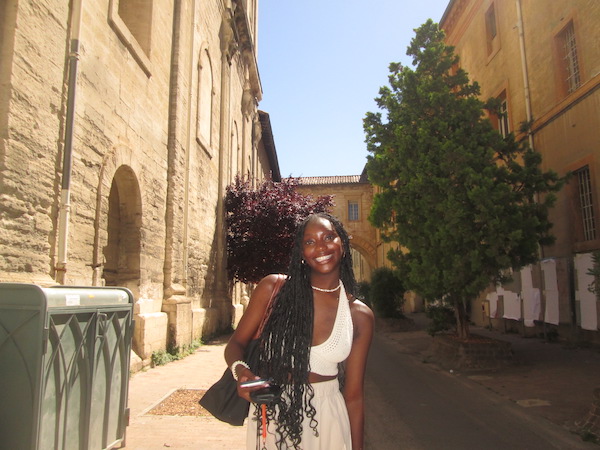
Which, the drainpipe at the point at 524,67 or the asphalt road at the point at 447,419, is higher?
the drainpipe at the point at 524,67

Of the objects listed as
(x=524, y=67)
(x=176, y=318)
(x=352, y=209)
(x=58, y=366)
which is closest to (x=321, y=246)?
(x=58, y=366)

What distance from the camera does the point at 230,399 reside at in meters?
2.19

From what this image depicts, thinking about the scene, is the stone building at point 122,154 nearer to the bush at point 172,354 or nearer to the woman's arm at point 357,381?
the bush at point 172,354

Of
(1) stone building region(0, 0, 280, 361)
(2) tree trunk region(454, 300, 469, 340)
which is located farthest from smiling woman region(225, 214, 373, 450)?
(2) tree trunk region(454, 300, 469, 340)

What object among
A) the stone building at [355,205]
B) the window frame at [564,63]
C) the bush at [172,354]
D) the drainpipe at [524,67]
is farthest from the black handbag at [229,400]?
the stone building at [355,205]

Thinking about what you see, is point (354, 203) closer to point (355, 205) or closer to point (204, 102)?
point (355, 205)

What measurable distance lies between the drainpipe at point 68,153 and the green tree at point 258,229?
1025cm

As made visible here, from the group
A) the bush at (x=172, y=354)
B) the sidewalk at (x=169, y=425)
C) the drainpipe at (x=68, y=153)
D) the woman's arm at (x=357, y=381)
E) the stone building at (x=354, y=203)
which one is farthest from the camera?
the stone building at (x=354, y=203)

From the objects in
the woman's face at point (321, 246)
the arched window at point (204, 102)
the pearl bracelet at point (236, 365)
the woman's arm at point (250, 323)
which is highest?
the arched window at point (204, 102)

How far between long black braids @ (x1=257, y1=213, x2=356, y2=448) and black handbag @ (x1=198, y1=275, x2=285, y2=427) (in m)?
0.04

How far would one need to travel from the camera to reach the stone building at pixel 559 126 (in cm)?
1130

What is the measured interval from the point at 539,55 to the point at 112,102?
1158cm

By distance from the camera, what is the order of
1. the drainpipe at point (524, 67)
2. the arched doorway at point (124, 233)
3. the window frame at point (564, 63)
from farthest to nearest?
the drainpipe at point (524, 67) < the window frame at point (564, 63) < the arched doorway at point (124, 233)

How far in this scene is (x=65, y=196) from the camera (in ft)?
20.4
